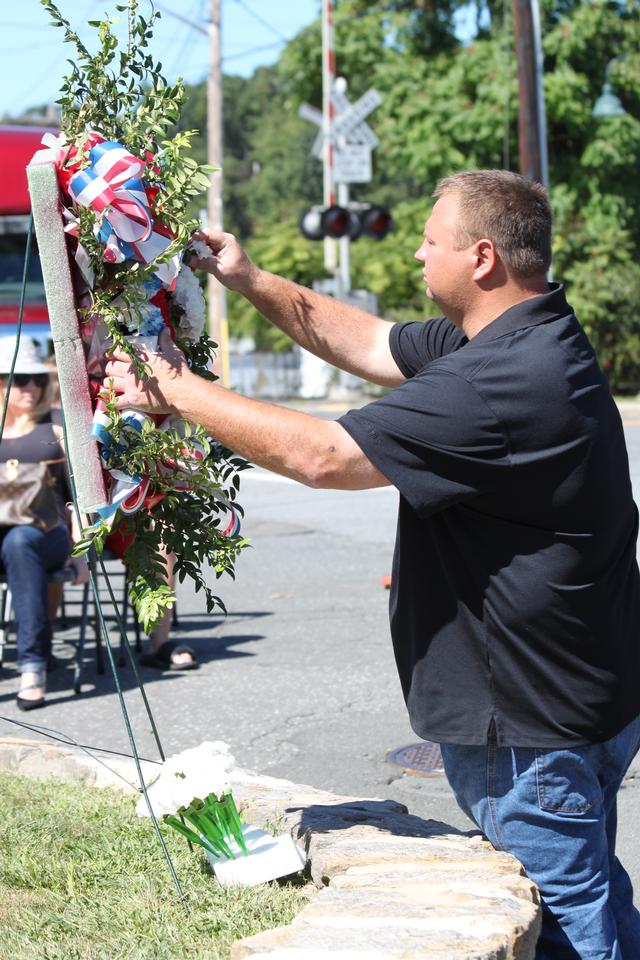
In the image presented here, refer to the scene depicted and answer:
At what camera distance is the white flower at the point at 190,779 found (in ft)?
10.5

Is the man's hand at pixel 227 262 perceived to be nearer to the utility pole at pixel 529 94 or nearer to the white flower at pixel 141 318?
the white flower at pixel 141 318

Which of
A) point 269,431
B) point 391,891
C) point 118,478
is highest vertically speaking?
point 269,431

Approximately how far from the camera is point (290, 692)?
647 centimetres

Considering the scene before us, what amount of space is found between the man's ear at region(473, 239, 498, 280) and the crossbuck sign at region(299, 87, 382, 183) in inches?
811

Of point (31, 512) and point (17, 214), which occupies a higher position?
point (17, 214)

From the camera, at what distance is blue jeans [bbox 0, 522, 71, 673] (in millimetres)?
6348

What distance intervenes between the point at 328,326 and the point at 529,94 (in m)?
A: 14.5

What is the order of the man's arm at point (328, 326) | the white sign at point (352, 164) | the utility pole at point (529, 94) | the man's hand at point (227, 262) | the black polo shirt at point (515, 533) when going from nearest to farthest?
the black polo shirt at point (515, 533) → the man's hand at point (227, 262) → the man's arm at point (328, 326) → the utility pole at point (529, 94) → the white sign at point (352, 164)

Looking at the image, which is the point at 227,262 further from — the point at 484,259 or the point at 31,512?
the point at 31,512

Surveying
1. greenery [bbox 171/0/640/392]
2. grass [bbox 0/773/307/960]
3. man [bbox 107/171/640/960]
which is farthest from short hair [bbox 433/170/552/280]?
greenery [bbox 171/0/640/392]

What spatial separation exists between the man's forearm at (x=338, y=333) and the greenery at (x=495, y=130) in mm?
22322

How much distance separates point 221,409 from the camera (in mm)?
2807

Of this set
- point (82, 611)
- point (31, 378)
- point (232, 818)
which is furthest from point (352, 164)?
point (232, 818)

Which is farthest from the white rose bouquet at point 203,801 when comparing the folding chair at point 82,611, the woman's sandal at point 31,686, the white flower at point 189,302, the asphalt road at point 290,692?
the folding chair at point 82,611
